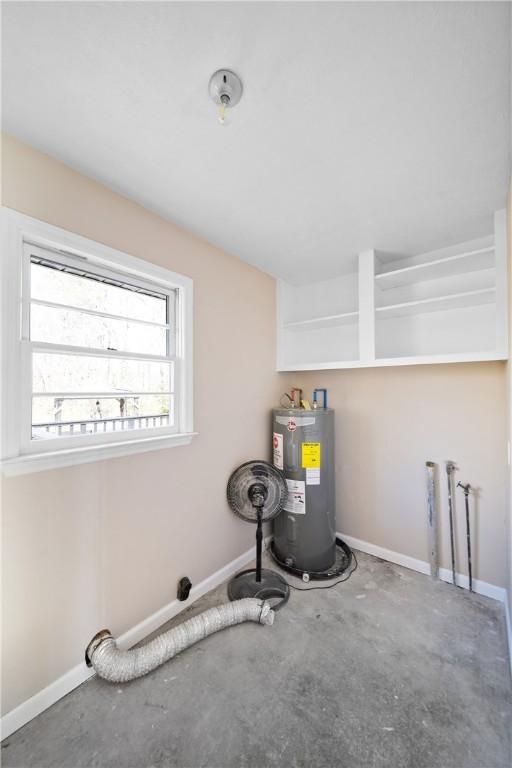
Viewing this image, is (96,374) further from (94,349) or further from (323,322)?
(323,322)

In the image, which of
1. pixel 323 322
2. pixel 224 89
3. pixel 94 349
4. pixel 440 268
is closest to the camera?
pixel 224 89

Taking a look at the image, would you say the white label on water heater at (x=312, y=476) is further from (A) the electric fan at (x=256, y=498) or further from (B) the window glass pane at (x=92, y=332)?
(B) the window glass pane at (x=92, y=332)

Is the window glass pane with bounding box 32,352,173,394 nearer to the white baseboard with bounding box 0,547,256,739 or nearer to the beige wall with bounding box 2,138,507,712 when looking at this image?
the beige wall with bounding box 2,138,507,712

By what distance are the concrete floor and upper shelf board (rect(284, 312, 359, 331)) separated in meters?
2.04

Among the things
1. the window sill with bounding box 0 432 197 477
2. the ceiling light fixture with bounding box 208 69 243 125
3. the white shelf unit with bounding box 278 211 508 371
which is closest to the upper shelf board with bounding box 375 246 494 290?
the white shelf unit with bounding box 278 211 508 371

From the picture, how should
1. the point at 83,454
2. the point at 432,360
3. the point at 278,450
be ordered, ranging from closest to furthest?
the point at 83,454 → the point at 432,360 → the point at 278,450

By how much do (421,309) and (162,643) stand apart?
2.62 metres

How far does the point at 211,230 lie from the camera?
1.88 metres

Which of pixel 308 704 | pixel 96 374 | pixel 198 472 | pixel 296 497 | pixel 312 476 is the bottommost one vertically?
pixel 308 704

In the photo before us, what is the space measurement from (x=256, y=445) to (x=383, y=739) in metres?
1.64

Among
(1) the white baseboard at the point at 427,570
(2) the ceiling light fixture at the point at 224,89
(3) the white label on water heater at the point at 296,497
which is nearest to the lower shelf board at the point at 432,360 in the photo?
(3) the white label on water heater at the point at 296,497

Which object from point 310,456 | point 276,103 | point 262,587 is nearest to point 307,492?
point 310,456

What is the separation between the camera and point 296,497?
2.22m

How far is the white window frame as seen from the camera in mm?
1165
